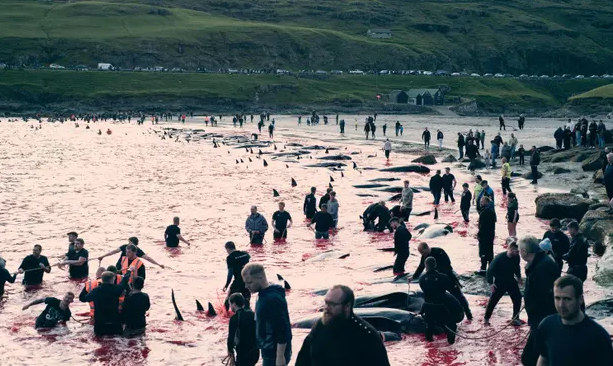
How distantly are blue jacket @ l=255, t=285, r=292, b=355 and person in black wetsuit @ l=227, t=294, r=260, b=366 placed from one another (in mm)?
1560

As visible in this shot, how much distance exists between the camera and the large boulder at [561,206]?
984 inches

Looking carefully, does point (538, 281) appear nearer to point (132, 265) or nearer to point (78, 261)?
point (132, 265)

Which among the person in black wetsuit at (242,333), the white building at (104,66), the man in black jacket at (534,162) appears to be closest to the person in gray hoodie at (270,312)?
the person in black wetsuit at (242,333)

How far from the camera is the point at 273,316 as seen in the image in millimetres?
8023

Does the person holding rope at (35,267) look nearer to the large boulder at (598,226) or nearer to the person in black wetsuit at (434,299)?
the person in black wetsuit at (434,299)

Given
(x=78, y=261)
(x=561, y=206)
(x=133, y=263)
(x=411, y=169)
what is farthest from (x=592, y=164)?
(x=133, y=263)

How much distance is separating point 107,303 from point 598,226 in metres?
13.8

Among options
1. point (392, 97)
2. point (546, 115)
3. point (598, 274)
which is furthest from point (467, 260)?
point (392, 97)

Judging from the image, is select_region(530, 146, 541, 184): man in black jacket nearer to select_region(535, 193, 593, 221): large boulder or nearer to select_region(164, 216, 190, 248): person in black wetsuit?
select_region(535, 193, 593, 221): large boulder

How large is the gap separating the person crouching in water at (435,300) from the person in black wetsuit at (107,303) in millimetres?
5709

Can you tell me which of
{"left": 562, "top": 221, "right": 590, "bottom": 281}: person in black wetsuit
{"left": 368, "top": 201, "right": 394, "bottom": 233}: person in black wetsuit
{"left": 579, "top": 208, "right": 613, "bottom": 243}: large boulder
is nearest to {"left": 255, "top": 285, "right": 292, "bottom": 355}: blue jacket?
{"left": 562, "top": 221, "right": 590, "bottom": 281}: person in black wetsuit

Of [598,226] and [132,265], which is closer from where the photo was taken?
[132,265]

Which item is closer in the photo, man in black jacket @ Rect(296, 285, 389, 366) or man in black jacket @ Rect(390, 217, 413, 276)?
man in black jacket @ Rect(296, 285, 389, 366)

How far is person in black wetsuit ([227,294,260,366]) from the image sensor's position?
9.73 meters
